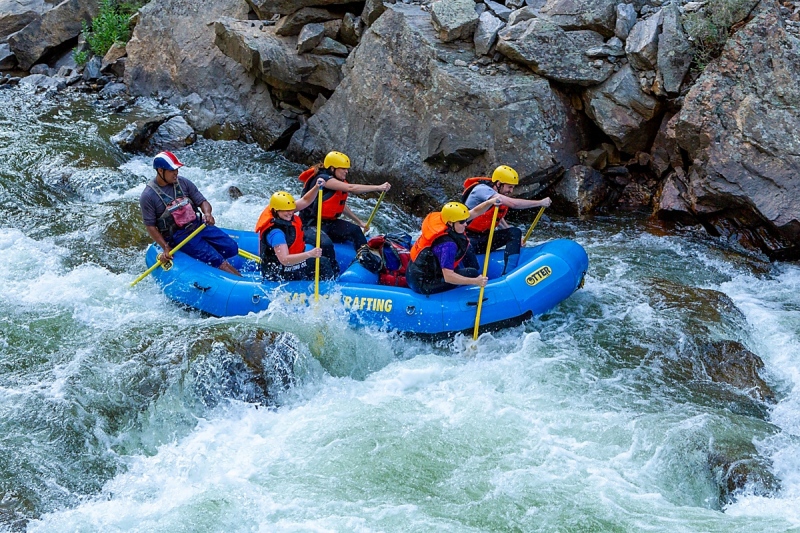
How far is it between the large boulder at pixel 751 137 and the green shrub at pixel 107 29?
1093 centimetres

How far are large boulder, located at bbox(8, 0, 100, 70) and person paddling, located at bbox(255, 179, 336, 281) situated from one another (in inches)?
436

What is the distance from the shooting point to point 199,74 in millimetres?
13930

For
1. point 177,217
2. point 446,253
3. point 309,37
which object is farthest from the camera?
point 309,37

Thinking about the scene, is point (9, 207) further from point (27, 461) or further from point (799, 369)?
point (799, 369)

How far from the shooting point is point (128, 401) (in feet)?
21.0

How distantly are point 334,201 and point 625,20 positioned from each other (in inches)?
173

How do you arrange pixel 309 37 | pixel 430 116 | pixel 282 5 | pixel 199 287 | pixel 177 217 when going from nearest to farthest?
pixel 199 287, pixel 177 217, pixel 430 116, pixel 309 37, pixel 282 5

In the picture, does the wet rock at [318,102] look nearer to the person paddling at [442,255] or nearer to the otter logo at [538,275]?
the person paddling at [442,255]

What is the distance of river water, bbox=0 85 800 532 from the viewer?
5.43 m

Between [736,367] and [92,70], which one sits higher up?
[736,367]

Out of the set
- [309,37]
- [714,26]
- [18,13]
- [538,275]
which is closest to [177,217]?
[538,275]

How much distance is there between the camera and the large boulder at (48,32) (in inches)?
643

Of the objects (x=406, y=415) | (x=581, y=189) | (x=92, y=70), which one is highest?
(x=581, y=189)

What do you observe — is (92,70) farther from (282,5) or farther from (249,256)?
(249,256)
